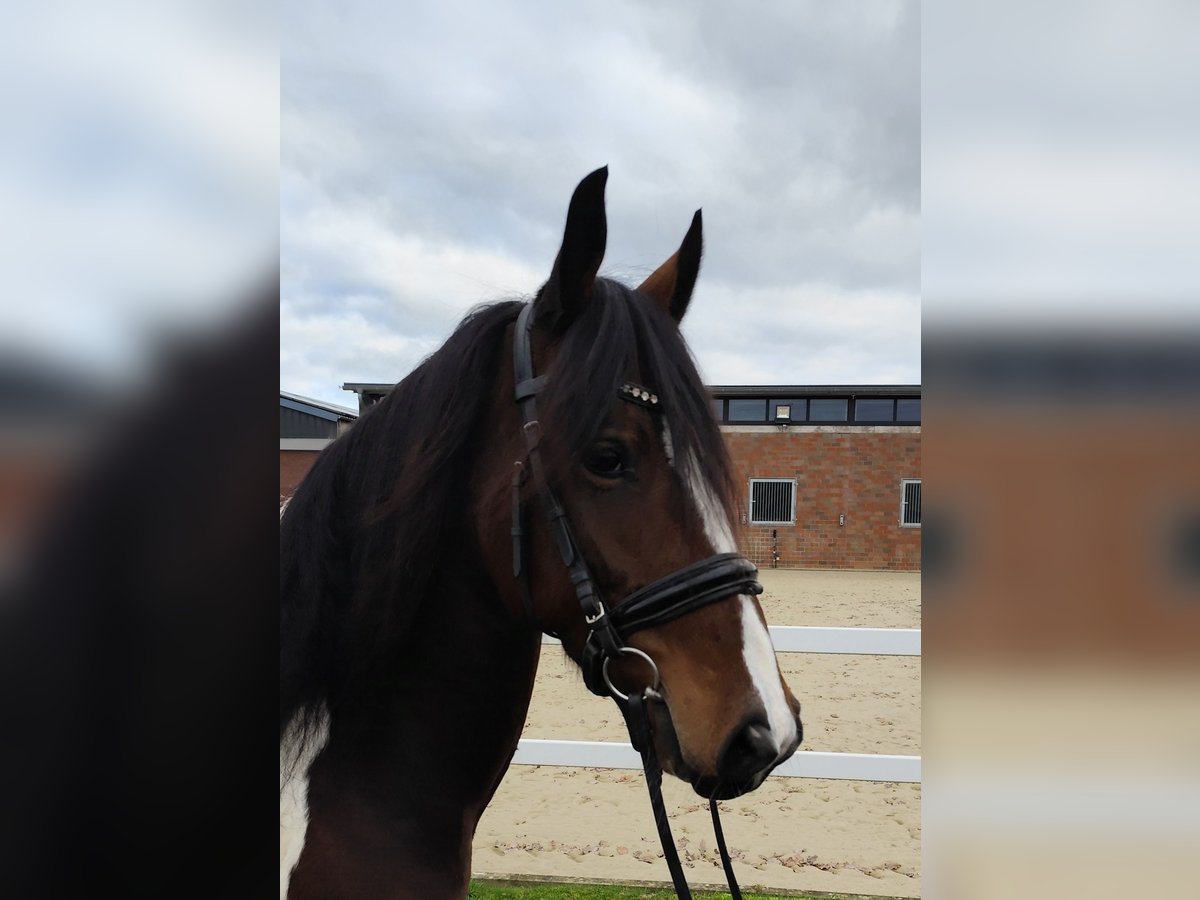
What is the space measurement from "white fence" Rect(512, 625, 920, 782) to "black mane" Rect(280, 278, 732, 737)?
2097 mm

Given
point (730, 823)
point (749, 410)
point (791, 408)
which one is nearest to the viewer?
point (730, 823)

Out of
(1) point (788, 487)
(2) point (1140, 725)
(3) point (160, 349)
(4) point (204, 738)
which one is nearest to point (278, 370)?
(3) point (160, 349)

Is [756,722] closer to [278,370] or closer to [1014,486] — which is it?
[1014,486]

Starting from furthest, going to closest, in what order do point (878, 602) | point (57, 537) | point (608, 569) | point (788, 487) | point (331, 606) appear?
point (788, 487), point (878, 602), point (331, 606), point (608, 569), point (57, 537)

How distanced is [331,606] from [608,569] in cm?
60

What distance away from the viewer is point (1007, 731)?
25.2 inches

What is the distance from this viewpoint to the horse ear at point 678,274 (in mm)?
1648

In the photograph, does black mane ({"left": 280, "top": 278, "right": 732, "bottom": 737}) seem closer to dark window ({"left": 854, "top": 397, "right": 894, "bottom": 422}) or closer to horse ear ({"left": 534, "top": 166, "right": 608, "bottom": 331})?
horse ear ({"left": 534, "top": 166, "right": 608, "bottom": 331})

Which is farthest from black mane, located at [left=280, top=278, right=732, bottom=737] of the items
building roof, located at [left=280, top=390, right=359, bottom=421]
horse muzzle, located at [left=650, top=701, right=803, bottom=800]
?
building roof, located at [left=280, top=390, right=359, bottom=421]

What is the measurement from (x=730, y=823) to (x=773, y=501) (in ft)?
51.2

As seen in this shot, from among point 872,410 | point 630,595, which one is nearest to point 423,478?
point 630,595

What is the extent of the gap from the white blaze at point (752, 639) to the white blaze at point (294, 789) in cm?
90

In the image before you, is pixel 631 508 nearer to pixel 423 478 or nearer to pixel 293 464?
pixel 423 478

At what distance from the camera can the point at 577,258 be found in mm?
1425
